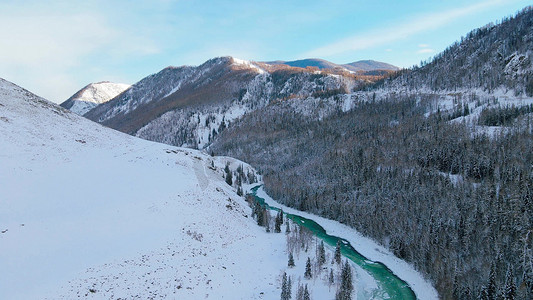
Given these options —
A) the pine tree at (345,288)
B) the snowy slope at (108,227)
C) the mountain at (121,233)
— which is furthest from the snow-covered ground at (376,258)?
the snowy slope at (108,227)

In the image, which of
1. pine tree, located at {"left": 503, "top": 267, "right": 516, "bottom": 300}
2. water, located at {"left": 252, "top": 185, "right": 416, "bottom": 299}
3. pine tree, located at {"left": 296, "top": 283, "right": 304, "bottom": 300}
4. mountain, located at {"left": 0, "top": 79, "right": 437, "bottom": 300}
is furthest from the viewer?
water, located at {"left": 252, "top": 185, "right": 416, "bottom": 299}

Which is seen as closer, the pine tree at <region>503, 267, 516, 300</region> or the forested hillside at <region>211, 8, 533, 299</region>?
the pine tree at <region>503, 267, 516, 300</region>

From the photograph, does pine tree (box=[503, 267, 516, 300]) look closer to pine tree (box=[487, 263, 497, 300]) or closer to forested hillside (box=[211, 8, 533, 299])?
forested hillside (box=[211, 8, 533, 299])

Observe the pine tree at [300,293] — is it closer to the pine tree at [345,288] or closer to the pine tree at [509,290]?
the pine tree at [345,288]

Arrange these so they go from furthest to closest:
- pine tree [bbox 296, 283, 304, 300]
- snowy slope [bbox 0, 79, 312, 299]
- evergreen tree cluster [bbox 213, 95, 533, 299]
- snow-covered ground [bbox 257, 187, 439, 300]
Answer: evergreen tree cluster [bbox 213, 95, 533, 299], snow-covered ground [bbox 257, 187, 439, 300], pine tree [bbox 296, 283, 304, 300], snowy slope [bbox 0, 79, 312, 299]

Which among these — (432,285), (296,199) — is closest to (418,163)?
(296,199)

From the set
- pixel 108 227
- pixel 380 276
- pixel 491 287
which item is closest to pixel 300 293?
pixel 380 276

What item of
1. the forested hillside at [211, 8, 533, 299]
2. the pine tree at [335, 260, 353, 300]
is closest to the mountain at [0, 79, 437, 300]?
the pine tree at [335, 260, 353, 300]

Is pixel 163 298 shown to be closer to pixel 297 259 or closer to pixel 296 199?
pixel 297 259
